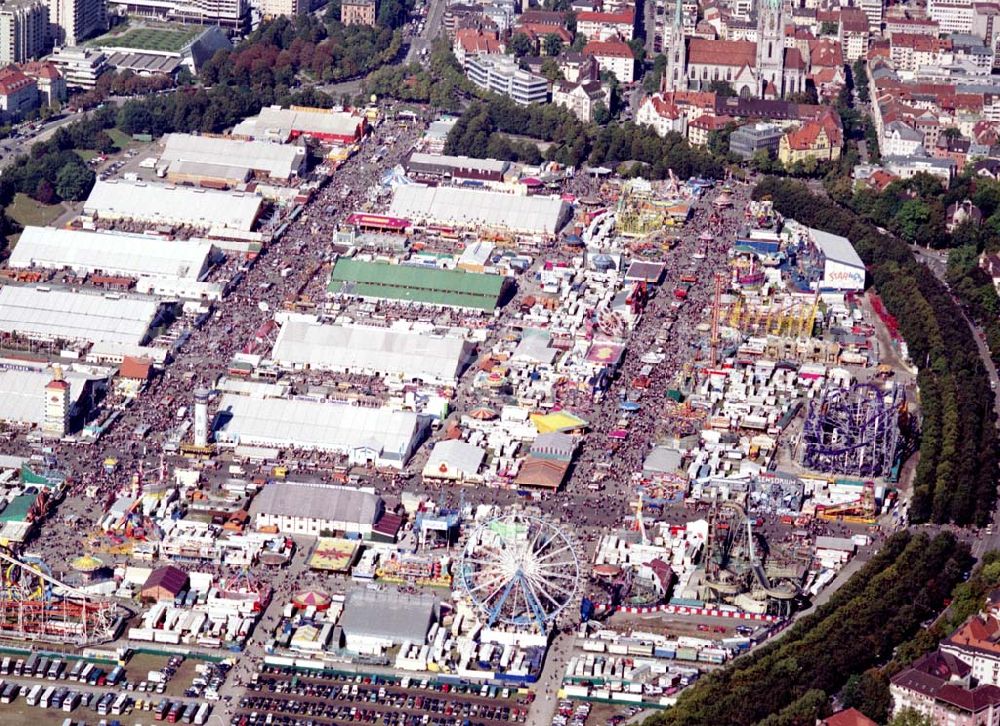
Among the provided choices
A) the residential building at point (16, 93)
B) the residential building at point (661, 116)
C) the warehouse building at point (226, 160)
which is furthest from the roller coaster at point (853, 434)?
the residential building at point (16, 93)

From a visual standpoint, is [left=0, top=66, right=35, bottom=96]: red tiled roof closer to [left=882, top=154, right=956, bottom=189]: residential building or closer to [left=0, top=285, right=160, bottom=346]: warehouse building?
[left=0, top=285, right=160, bottom=346]: warehouse building

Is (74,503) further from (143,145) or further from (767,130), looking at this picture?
(767,130)

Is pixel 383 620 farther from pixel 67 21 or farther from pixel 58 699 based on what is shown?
pixel 67 21

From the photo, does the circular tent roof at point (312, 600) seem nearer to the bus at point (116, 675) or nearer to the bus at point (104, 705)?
the bus at point (116, 675)

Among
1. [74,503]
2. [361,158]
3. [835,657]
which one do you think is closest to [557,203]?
[361,158]

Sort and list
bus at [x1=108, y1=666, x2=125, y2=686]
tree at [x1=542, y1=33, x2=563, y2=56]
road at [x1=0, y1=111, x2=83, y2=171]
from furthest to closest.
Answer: tree at [x1=542, y1=33, x2=563, y2=56] < road at [x1=0, y1=111, x2=83, y2=171] < bus at [x1=108, y1=666, x2=125, y2=686]

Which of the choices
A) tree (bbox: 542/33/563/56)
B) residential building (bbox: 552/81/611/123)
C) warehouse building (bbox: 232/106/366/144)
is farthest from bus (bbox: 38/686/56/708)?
tree (bbox: 542/33/563/56)
